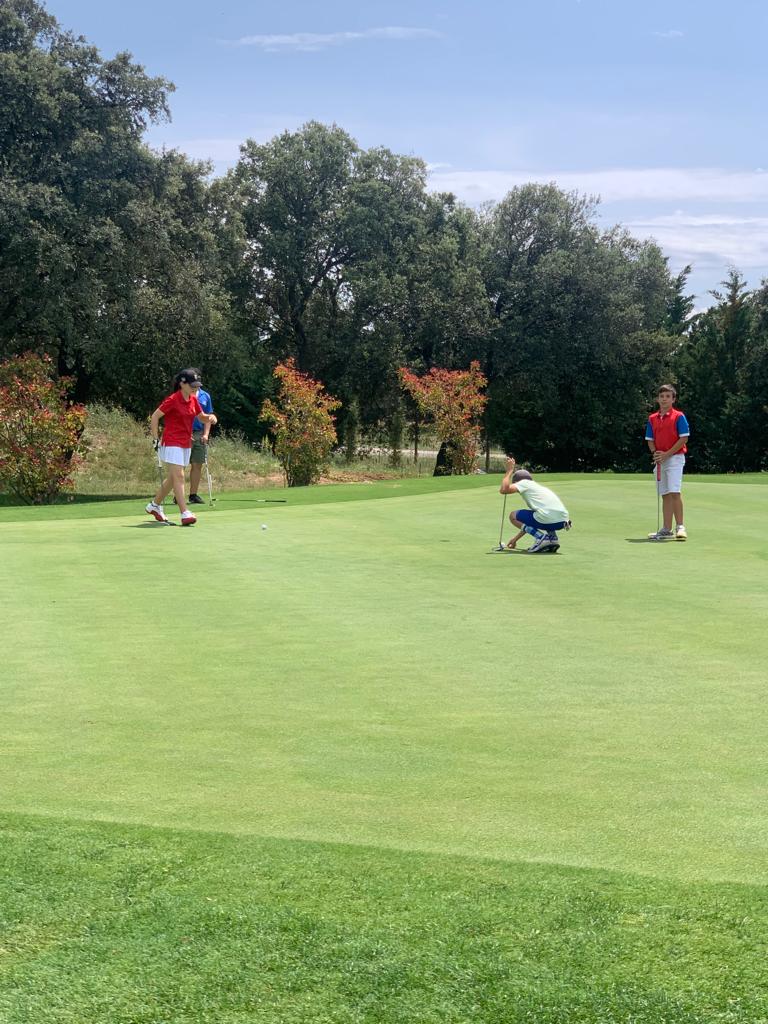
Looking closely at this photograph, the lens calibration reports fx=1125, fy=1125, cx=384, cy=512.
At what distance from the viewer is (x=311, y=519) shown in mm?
16641

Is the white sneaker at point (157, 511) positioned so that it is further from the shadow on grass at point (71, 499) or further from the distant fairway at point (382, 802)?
the shadow on grass at point (71, 499)

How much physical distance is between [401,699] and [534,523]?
24.4 ft

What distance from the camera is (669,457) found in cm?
1606

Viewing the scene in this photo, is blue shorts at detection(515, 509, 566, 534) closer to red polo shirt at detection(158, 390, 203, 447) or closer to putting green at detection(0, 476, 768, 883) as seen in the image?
putting green at detection(0, 476, 768, 883)

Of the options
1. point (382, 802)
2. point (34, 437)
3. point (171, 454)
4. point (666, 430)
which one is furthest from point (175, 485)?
point (382, 802)

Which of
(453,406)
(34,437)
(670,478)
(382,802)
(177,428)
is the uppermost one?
(453,406)

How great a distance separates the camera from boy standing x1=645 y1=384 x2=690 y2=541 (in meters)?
15.3

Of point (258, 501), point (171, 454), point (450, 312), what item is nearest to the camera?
point (171, 454)

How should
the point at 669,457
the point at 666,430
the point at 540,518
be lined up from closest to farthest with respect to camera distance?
the point at 540,518 < the point at 669,457 < the point at 666,430

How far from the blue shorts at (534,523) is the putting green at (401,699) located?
0.67m

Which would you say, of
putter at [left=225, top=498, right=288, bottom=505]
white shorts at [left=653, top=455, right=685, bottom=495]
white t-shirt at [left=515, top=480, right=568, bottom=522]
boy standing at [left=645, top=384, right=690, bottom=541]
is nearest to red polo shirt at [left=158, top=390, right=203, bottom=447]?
putter at [left=225, top=498, right=288, bottom=505]

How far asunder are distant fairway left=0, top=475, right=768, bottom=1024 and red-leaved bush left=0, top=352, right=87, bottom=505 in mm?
15973

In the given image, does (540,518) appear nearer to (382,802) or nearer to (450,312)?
(382,802)

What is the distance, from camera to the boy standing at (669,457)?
1530cm
